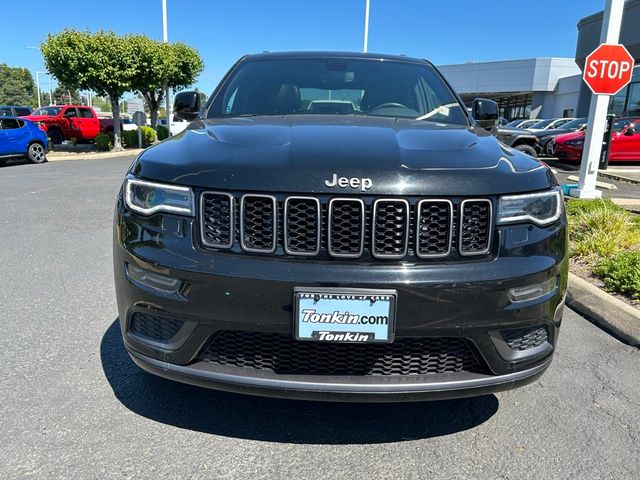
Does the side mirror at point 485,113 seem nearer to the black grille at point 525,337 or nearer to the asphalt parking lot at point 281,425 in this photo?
the asphalt parking lot at point 281,425

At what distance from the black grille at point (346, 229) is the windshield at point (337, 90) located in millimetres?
1298

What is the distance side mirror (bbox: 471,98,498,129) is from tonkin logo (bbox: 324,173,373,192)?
5.98ft

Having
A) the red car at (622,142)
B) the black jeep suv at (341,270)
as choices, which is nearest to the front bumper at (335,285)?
the black jeep suv at (341,270)

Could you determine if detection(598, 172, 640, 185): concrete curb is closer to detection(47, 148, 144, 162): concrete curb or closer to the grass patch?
the grass patch

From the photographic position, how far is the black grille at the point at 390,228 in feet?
6.27

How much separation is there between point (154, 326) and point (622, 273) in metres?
3.54

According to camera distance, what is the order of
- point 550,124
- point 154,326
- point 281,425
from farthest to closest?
point 550,124 → point 281,425 → point 154,326

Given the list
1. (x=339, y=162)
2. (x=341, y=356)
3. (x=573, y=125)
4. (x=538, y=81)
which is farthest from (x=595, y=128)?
(x=538, y=81)

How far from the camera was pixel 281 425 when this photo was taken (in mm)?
2320

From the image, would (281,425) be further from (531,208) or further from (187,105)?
(187,105)

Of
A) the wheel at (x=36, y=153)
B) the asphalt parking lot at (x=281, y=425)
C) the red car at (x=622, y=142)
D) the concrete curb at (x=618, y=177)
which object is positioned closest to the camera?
the asphalt parking lot at (x=281, y=425)

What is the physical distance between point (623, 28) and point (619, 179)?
1555cm

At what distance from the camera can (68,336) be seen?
10.5 feet

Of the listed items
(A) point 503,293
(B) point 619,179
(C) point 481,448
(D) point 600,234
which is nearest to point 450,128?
(A) point 503,293
